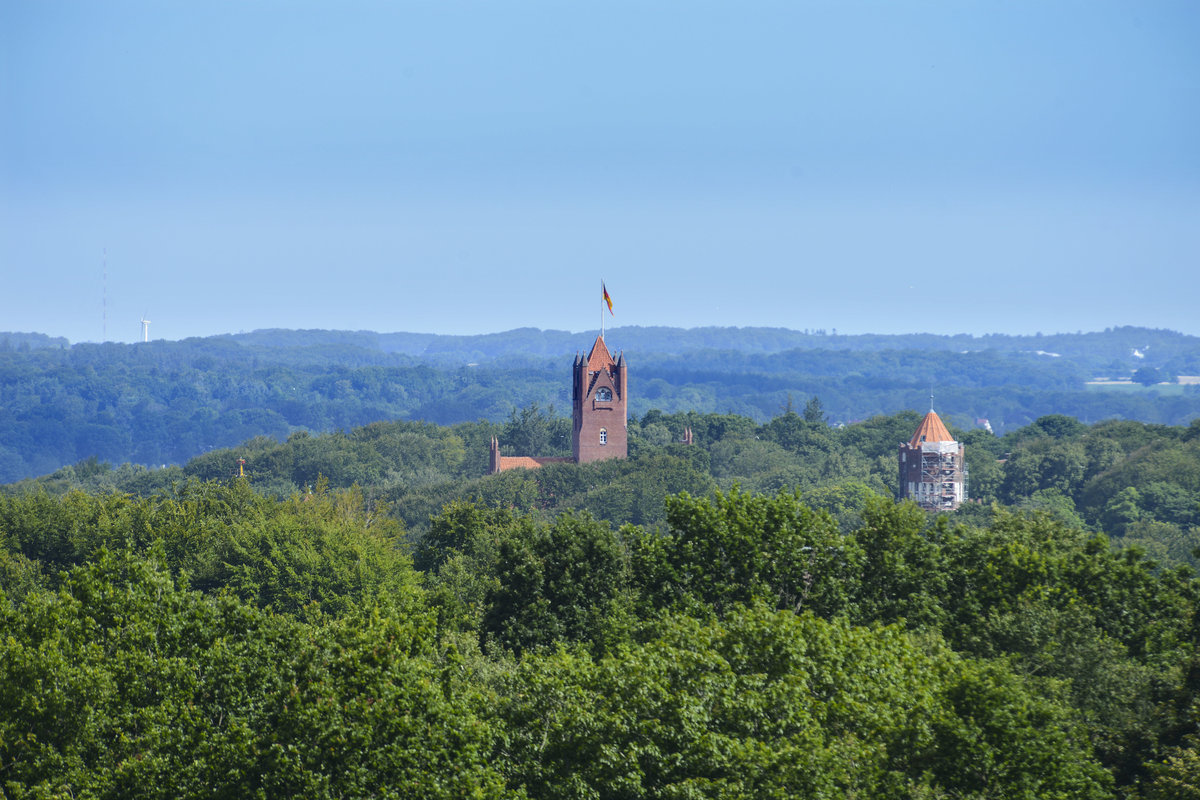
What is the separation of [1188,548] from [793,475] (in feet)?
154

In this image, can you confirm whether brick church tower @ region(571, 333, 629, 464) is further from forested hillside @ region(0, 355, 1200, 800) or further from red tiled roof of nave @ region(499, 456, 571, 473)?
forested hillside @ region(0, 355, 1200, 800)

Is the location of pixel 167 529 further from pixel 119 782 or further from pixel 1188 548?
pixel 1188 548

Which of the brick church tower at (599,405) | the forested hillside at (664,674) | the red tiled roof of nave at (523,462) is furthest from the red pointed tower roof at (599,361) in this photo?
the forested hillside at (664,674)

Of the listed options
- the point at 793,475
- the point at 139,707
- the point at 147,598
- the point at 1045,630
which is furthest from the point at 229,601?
the point at 793,475

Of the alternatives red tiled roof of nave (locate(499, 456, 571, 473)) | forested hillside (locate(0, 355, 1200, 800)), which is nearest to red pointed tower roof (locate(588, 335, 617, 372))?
red tiled roof of nave (locate(499, 456, 571, 473))

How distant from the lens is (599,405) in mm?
107562

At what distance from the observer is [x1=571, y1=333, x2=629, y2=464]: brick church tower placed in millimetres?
104312

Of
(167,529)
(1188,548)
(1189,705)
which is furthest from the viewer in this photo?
(1188,548)

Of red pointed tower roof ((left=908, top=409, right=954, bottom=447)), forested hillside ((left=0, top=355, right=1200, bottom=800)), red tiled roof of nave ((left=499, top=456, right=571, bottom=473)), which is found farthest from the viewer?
red tiled roof of nave ((left=499, top=456, right=571, bottom=473))

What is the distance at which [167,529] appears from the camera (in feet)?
192

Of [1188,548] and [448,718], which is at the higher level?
[448,718]

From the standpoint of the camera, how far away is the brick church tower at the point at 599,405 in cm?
10431

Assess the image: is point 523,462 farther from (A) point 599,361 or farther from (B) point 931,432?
(B) point 931,432

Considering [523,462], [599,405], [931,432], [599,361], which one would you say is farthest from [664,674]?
[523,462]
